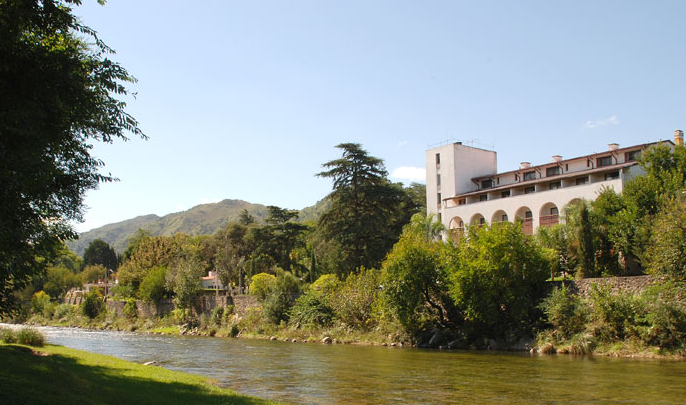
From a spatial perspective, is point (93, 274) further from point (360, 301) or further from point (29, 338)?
point (29, 338)

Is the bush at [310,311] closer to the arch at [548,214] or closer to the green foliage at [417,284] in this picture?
the green foliage at [417,284]

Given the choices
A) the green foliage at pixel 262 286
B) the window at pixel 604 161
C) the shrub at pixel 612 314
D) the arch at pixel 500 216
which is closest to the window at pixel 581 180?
the window at pixel 604 161

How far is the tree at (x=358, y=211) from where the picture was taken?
53.2 metres

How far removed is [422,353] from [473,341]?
4.87 metres

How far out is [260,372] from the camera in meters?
23.5

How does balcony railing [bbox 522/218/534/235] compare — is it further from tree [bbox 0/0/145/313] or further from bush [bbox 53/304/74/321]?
bush [bbox 53/304/74/321]

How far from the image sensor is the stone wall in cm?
2952

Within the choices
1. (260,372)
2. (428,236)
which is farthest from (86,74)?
(428,236)

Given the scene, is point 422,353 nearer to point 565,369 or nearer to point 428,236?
point 565,369

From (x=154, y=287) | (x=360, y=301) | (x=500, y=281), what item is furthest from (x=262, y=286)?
(x=500, y=281)

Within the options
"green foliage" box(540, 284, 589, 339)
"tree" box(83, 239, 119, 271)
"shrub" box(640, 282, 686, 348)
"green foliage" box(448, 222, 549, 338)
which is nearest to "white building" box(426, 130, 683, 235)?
"green foliage" box(448, 222, 549, 338)

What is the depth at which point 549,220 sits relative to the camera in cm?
5091

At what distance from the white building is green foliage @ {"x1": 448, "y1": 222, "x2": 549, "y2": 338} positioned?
24.3 ft

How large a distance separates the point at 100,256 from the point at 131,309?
73.8 metres
